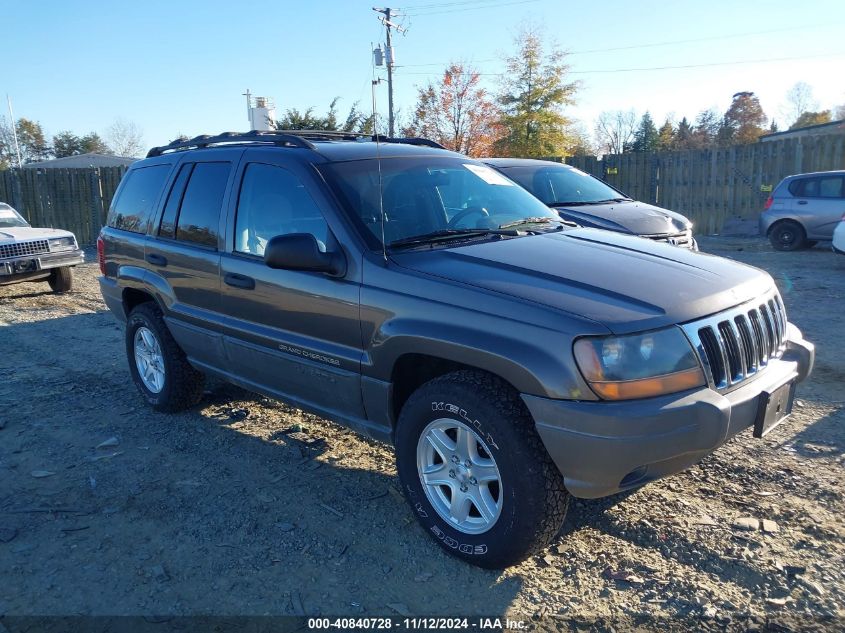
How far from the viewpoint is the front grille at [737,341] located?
9.41 feet

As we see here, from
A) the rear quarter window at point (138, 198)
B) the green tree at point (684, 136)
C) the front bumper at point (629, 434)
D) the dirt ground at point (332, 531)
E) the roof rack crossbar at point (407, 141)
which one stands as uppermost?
the green tree at point (684, 136)

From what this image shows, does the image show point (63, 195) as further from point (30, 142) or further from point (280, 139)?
point (30, 142)

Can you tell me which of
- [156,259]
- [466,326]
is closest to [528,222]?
[466,326]

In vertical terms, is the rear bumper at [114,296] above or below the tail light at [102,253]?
below

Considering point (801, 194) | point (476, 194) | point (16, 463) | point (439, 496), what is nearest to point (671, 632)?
point (439, 496)

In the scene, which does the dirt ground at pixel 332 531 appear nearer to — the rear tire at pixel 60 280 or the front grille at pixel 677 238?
the front grille at pixel 677 238

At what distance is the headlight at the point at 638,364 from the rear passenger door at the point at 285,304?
1283mm

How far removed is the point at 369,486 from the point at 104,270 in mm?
3397

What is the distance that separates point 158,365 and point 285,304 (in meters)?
1.99

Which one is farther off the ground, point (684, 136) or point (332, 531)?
point (684, 136)

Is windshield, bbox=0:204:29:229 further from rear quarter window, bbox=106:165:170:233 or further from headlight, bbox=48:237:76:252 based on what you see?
rear quarter window, bbox=106:165:170:233

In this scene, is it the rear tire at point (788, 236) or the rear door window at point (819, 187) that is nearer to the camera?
the rear door window at point (819, 187)

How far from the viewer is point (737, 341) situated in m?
3.01

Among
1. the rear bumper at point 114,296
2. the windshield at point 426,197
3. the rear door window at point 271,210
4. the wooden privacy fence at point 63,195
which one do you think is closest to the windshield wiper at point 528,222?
the windshield at point 426,197
